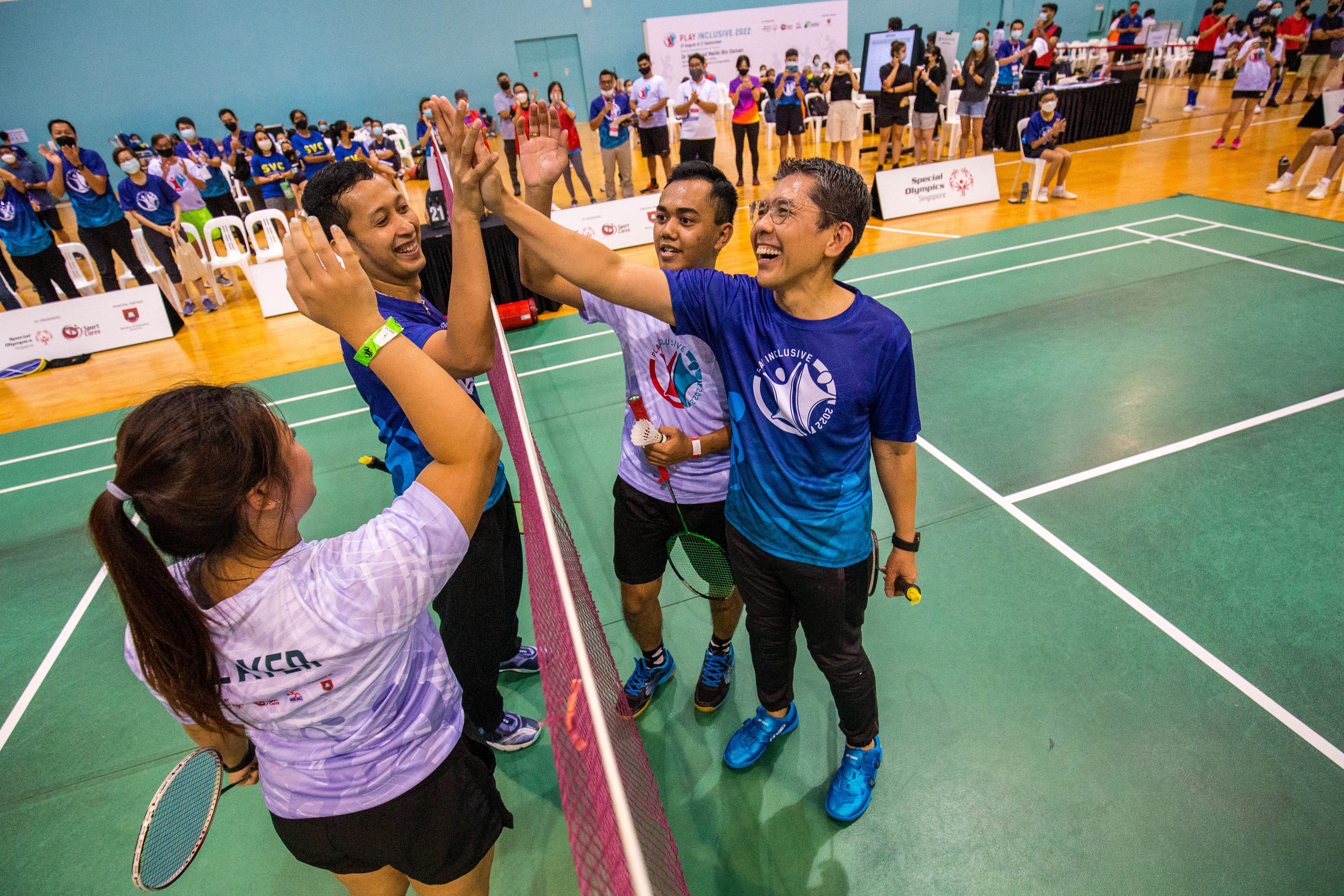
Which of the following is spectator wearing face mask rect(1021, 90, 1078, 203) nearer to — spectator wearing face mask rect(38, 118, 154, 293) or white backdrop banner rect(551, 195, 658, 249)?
white backdrop banner rect(551, 195, 658, 249)

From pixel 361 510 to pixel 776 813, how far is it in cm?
381

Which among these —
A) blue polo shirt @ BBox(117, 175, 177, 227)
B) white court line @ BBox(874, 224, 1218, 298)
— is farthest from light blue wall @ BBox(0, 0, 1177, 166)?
white court line @ BBox(874, 224, 1218, 298)

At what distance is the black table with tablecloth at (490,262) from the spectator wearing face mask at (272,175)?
535cm

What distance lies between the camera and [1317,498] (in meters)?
4.12

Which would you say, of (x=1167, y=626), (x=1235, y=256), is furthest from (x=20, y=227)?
(x=1235, y=256)

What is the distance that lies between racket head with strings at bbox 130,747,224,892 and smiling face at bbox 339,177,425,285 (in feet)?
5.24

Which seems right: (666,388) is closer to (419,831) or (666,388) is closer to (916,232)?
(419,831)

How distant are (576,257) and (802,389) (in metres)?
0.78

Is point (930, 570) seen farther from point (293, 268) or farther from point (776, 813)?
point (293, 268)

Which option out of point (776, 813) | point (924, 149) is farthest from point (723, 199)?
point (924, 149)

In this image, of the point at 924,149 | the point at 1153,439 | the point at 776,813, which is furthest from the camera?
the point at 924,149

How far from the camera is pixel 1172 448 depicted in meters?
4.75

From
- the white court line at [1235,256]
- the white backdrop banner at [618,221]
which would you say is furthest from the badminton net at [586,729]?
the white court line at [1235,256]

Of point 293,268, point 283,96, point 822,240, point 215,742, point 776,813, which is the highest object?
point 283,96
